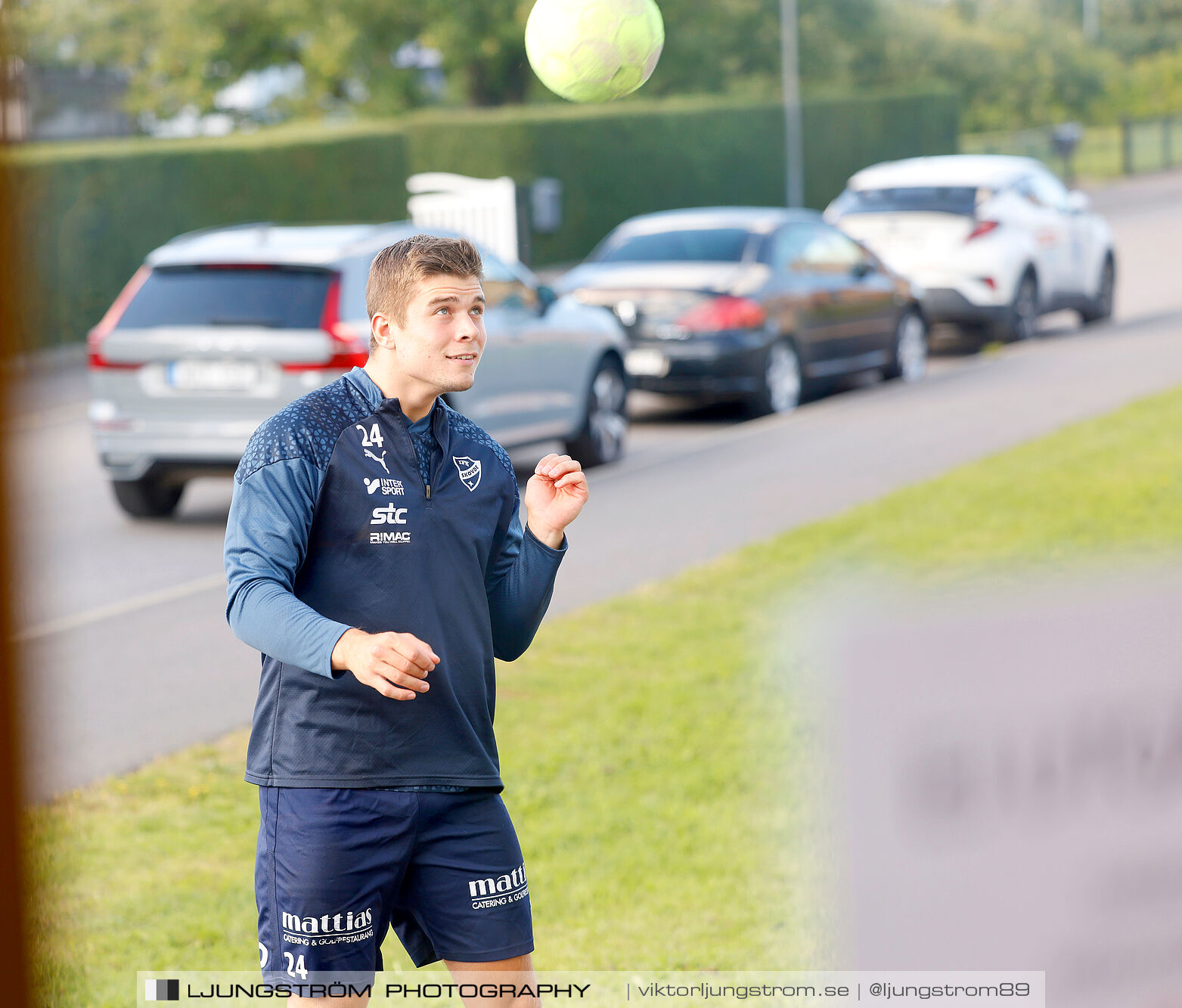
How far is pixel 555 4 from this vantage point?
7.59 ft

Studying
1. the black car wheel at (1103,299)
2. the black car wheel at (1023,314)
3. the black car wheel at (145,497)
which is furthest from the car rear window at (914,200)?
the black car wheel at (145,497)

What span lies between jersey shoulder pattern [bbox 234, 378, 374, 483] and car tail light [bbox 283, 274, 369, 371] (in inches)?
254

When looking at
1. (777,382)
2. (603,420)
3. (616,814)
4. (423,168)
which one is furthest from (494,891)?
(423,168)

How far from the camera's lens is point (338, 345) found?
29.5 feet

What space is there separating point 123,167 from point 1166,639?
2306cm

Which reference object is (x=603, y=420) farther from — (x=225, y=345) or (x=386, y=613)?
(x=386, y=613)

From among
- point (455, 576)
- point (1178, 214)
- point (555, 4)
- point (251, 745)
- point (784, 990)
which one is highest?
point (555, 4)

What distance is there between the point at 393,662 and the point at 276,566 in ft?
0.97

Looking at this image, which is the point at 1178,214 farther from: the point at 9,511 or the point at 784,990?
the point at 9,511

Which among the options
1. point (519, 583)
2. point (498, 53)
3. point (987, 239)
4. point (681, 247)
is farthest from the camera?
point (498, 53)

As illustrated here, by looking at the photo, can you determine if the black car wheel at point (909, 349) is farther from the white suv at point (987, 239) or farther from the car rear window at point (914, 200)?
the car rear window at point (914, 200)

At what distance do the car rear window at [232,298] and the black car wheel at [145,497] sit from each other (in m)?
1.15

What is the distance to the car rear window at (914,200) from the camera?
57.6ft

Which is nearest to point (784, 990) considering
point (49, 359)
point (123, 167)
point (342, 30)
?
point (49, 359)
